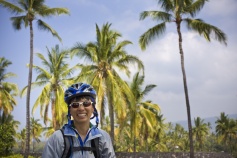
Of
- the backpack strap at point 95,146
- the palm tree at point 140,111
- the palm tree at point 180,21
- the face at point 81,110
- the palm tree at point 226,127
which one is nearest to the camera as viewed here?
the backpack strap at point 95,146

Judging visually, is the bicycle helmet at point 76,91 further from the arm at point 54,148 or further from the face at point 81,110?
the arm at point 54,148

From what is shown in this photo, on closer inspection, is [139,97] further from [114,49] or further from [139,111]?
[114,49]

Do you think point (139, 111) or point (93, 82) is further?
point (139, 111)

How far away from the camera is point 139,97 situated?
28406 mm

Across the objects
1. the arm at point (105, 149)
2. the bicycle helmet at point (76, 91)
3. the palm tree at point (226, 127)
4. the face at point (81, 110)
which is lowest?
the palm tree at point (226, 127)

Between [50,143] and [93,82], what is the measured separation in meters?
16.7

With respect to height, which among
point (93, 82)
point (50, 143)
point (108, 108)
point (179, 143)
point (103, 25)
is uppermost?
point (103, 25)

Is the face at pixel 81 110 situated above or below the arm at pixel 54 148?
above

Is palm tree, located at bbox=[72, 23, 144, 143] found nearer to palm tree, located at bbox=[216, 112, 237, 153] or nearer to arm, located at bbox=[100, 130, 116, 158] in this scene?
arm, located at bbox=[100, 130, 116, 158]

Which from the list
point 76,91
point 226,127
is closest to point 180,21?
point 76,91

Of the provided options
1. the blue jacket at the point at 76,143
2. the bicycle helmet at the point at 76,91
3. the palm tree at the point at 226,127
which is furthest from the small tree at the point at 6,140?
the palm tree at the point at 226,127

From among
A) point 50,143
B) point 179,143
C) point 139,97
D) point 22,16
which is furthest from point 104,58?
point 179,143

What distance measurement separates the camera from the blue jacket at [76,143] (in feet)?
6.40

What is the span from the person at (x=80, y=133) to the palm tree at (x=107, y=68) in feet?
50.6
